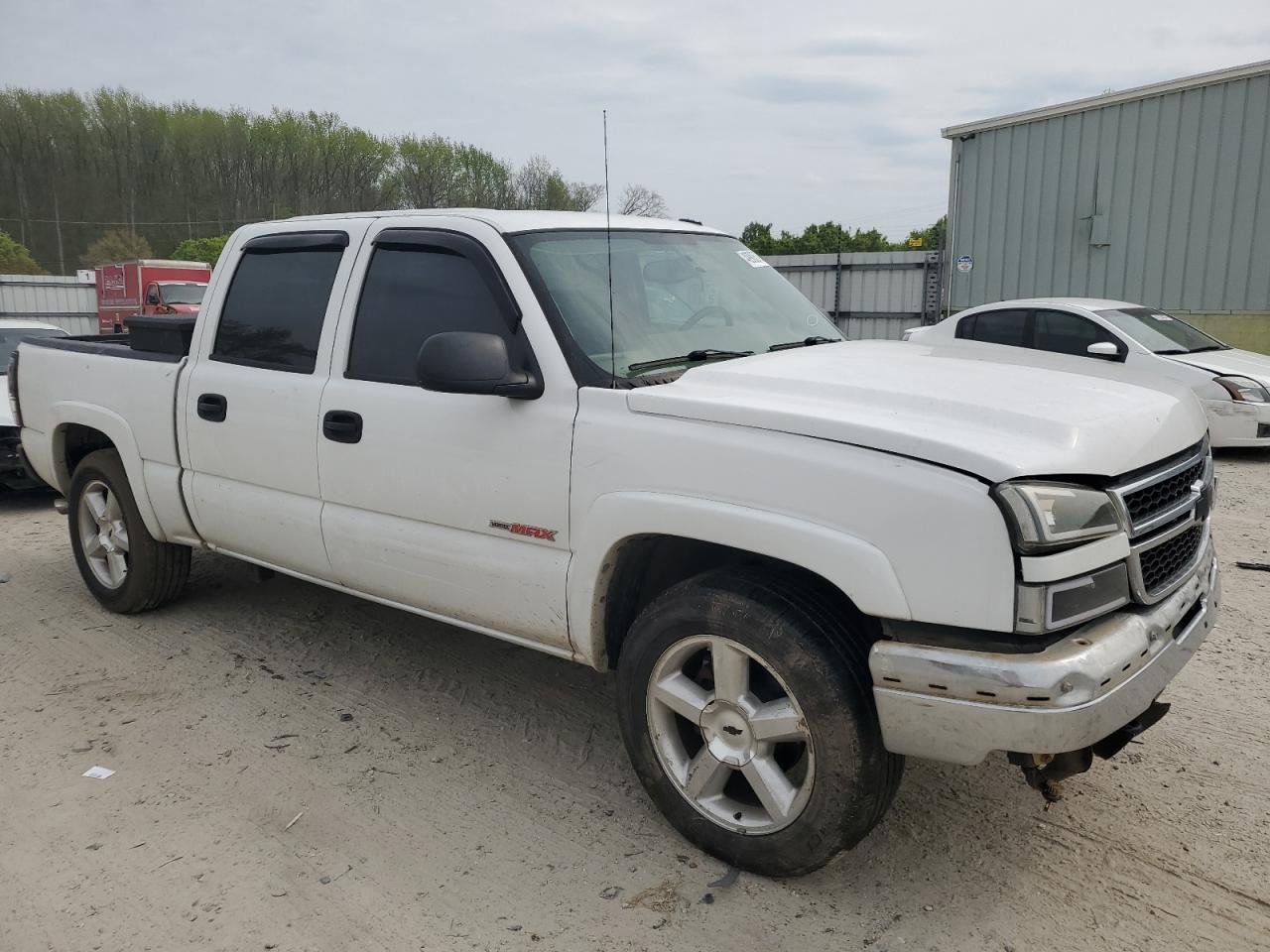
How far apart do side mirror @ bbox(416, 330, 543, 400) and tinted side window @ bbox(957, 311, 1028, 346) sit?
8.30m

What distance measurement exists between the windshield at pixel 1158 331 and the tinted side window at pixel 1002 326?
728mm

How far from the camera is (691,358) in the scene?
3381mm

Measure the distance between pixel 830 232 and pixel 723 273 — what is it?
Result: 106ft

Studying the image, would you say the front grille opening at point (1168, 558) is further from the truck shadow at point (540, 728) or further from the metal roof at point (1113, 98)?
the metal roof at point (1113, 98)

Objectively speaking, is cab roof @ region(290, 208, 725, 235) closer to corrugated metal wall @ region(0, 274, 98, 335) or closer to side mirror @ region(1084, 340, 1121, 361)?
side mirror @ region(1084, 340, 1121, 361)

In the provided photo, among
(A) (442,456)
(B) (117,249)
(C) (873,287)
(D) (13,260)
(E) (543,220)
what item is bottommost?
(A) (442,456)

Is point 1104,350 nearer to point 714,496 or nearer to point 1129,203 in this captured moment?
point 714,496

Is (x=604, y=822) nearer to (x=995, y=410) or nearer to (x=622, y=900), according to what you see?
(x=622, y=900)

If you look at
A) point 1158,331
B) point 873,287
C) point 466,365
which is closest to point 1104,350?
point 466,365

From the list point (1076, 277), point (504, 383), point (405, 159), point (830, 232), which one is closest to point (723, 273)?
point (504, 383)

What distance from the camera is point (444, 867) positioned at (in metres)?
2.96

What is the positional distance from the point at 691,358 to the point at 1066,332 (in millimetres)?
7854

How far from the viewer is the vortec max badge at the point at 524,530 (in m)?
3.16

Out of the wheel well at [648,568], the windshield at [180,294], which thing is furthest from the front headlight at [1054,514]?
the windshield at [180,294]
